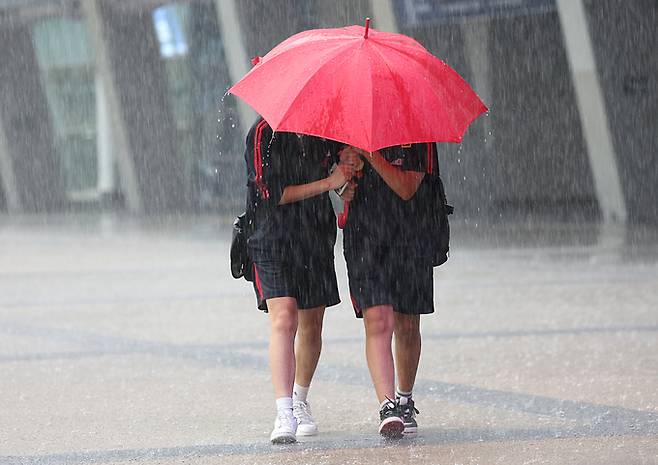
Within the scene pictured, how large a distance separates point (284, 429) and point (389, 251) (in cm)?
81

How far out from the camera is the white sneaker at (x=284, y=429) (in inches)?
212

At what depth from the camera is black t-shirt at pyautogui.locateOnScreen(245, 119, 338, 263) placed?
17.5 ft

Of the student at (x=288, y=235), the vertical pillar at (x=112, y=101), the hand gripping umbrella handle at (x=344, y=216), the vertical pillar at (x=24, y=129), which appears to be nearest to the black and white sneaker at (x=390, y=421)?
the student at (x=288, y=235)

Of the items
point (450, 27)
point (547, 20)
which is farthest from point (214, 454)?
point (547, 20)

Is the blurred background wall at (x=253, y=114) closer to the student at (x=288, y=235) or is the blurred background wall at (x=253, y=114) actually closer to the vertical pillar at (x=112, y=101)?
the vertical pillar at (x=112, y=101)

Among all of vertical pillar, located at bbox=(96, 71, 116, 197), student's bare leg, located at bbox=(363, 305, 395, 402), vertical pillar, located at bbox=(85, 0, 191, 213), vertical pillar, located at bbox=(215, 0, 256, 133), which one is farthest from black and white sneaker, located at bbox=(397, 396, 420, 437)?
vertical pillar, located at bbox=(96, 71, 116, 197)

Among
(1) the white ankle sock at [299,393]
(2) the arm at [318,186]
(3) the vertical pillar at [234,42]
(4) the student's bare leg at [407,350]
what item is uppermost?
(3) the vertical pillar at [234,42]

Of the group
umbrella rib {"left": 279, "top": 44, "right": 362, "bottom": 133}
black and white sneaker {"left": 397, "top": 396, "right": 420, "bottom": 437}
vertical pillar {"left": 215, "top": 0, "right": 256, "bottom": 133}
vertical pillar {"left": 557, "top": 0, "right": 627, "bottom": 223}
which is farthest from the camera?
vertical pillar {"left": 215, "top": 0, "right": 256, "bottom": 133}

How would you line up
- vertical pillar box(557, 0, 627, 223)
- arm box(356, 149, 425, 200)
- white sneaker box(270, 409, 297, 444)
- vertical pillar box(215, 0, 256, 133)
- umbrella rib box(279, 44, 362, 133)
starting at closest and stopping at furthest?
umbrella rib box(279, 44, 362, 133)
arm box(356, 149, 425, 200)
white sneaker box(270, 409, 297, 444)
vertical pillar box(557, 0, 627, 223)
vertical pillar box(215, 0, 256, 133)

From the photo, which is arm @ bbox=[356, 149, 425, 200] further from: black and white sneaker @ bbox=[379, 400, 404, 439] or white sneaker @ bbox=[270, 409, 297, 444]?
white sneaker @ bbox=[270, 409, 297, 444]

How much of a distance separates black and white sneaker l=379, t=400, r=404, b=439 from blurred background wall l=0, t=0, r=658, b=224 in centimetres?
1213

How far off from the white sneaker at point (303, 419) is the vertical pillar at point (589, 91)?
1186 centimetres

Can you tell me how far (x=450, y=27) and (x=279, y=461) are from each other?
16588mm

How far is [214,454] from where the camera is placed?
528cm
